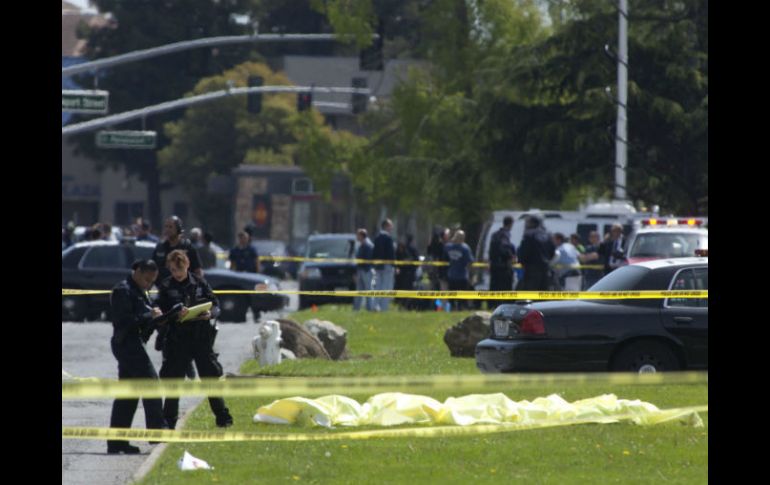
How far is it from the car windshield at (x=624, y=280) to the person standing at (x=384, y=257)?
14018 mm

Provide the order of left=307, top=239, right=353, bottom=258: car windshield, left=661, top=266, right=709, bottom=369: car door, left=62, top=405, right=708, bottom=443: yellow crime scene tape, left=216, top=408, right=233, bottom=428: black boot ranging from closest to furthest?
left=62, top=405, right=708, bottom=443: yellow crime scene tape
left=216, top=408, right=233, bottom=428: black boot
left=661, top=266, right=709, bottom=369: car door
left=307, top=239, right=353, bottom=258: car windshield

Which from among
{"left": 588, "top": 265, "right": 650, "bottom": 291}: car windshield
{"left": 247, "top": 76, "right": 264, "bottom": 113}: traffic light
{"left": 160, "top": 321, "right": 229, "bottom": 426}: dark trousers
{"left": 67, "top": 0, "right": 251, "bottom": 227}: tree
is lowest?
{"left": 160, "top": 321, "right": 229, "bottom": 426}: dark trousers

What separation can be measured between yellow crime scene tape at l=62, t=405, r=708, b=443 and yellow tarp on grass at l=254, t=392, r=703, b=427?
3 centimetres

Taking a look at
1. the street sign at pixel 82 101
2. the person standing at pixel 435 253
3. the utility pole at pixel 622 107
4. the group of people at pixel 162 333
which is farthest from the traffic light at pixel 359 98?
the group of people at pixel 162 333

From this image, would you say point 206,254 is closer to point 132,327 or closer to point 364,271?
point 364,271

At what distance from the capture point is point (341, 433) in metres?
12.9

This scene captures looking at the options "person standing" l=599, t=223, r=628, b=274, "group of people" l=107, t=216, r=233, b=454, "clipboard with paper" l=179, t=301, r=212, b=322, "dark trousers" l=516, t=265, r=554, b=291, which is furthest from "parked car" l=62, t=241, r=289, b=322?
"clipboard with paper" l=179, t=301, r=212, b=322

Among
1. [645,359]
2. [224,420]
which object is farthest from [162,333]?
[645,359]

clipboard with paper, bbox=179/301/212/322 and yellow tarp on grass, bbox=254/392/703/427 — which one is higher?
clipboard with paper, bbox=179/301/212/322

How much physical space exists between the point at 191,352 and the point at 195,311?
0.40 metres

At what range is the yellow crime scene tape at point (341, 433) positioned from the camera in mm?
11729

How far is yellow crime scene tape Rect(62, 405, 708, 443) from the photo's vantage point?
38.5 ft

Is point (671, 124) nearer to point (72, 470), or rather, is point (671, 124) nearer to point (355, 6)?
point (355, 6)

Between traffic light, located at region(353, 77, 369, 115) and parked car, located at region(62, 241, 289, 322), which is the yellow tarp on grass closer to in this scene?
parked car, located at region(62, 241, 289, 322)
